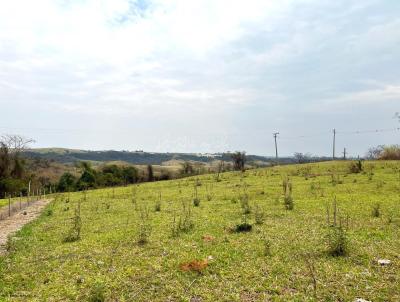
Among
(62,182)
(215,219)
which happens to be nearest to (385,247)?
(215,219)

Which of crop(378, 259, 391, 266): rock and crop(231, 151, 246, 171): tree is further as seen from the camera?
crop(231, 151, 246, 171): tree

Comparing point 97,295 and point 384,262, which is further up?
point 384,262

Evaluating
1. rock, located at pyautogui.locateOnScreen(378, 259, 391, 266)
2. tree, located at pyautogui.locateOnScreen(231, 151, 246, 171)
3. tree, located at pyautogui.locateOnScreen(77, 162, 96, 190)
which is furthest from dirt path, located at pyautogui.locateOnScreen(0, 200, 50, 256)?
tree, located at pyautogui.locateOnScreen(231, 151, 246, 171)

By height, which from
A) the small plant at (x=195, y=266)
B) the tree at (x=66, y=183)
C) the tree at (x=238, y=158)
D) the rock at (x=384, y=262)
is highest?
the tree at (x=238, y=158)

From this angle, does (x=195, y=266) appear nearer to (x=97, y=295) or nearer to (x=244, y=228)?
(x=97, y=295)

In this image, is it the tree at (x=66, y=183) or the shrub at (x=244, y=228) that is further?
the tree at (x=66, y=183)

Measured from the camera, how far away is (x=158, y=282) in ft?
35.3

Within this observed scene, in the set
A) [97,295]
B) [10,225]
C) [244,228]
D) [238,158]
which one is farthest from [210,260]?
[238,158]

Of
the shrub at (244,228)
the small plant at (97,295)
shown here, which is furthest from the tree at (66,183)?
the small plant at (97,295)

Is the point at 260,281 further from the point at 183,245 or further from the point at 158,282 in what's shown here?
the point at 183,245

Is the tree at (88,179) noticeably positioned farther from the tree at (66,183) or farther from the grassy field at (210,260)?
the grassy field at (210,260)

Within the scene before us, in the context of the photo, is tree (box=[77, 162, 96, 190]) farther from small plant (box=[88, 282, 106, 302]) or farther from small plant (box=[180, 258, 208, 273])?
small plant (box=[88, 282, 106, 302])

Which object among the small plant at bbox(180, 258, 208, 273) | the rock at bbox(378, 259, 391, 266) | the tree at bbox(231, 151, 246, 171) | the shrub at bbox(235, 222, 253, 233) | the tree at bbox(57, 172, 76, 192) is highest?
the tree at bbox(231, 151, 246, 171)

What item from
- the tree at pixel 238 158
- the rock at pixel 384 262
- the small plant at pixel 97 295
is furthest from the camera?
the tree at pixel 238 158
